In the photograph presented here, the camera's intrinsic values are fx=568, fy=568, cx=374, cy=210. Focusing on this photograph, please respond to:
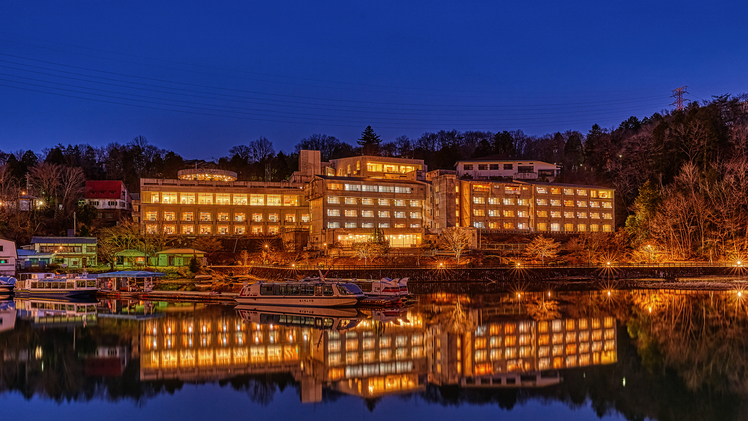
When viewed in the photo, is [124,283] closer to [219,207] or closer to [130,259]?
[130,259]

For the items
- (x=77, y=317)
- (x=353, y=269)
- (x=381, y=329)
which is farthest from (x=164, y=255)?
(x=381, y=329)

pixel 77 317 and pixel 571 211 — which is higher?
pixel 571 211

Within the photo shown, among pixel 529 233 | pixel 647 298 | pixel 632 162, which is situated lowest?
pixel 647 298

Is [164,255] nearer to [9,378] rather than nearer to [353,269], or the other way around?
[353,269]

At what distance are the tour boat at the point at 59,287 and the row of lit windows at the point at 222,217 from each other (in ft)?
101

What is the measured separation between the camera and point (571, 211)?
8806 centimetres

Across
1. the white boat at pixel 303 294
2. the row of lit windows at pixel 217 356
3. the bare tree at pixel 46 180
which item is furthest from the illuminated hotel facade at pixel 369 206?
the row of lit windows at pixel 217 356

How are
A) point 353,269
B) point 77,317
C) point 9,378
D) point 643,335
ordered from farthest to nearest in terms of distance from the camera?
point 353,269 → point 77,317 → point 643,335 → point 9,378

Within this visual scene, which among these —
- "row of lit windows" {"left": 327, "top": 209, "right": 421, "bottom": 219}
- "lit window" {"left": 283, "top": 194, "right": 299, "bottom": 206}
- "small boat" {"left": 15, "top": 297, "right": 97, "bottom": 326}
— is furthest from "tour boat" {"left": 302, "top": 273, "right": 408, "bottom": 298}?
"lit window" {"left": 283, "top": 194, "right": 299, "bottom": 206}

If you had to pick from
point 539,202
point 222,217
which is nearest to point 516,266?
point 539,202

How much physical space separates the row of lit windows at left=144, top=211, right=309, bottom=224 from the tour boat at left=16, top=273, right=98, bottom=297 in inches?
1217

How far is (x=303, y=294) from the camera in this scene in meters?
40.3

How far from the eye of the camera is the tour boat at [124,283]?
49.4 m

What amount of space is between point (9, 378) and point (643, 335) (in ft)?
98.7
